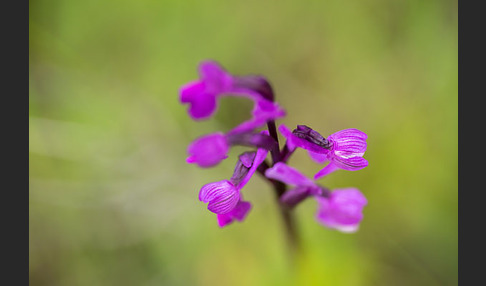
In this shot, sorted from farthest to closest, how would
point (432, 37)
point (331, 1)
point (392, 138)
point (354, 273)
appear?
point (331, 1) → point (432, 37) → point (392, 138) → point (354, 273)

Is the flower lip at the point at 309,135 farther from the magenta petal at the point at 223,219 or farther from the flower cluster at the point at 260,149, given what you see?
the magenta petal at the point at 223,219

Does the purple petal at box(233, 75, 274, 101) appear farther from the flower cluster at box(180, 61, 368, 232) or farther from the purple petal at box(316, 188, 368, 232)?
the purple petal at box(316, 188, 368, 232)

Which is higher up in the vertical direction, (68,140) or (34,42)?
(34,42)

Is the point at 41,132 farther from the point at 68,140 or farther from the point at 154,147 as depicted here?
the point at 154,147

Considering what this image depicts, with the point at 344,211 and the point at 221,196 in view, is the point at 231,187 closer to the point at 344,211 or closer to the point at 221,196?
the point at 221,196

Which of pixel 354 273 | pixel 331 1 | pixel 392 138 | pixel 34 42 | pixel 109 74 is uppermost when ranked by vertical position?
pixel 331 1

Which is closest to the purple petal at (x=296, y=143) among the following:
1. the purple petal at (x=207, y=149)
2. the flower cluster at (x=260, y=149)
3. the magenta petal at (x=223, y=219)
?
the flower cluster at (x=260, y=149)

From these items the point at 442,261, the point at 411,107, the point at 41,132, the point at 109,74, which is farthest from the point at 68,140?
the point at 442,261
